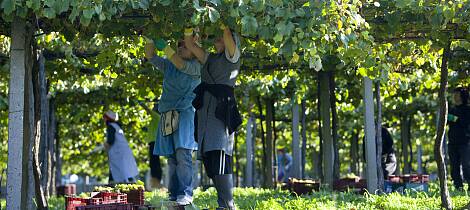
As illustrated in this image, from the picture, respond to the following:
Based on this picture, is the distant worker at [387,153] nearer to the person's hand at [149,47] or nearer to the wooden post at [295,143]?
the wooden post at [295,143]

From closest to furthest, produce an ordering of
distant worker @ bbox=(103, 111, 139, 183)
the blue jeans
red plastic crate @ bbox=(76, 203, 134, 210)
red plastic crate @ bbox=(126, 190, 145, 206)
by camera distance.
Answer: red plastic crate @ bbox=(76, 203, 134, 210) → the blue jeans → red plastic crate @ bbox=(126, 190, 145, 206) → distant worker @ bbox=(103, 111, 139, 183)

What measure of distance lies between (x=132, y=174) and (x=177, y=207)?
666cm

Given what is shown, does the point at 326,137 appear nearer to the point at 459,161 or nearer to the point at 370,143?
the point at 459,161

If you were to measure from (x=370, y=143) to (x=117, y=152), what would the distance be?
180 inches

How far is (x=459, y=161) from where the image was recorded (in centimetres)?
966

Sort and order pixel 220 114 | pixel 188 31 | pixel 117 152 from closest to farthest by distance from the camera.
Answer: pixel 220 114 < pixel 188 31 < pixel 117 152

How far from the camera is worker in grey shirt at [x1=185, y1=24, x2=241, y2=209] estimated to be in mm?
5473

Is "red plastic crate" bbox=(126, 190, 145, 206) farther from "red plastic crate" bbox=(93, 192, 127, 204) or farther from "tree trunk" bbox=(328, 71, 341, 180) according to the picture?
"tree trunk" bbox=(328, 71, 341, 180)

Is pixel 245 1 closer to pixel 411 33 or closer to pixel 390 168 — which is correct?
pixel 411 33

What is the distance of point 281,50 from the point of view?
483 cm

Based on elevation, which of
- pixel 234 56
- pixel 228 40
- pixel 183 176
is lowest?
pixel 183 176

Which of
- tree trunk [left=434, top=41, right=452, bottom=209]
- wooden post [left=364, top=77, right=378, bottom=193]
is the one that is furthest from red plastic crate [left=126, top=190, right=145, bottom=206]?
tree trunk [left=434, top=41, right=452, bottom=209]

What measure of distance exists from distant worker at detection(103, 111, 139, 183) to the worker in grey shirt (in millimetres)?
5852

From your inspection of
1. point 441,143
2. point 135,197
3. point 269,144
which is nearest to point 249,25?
point 441,143
